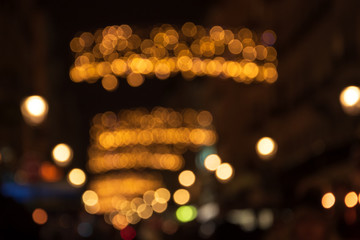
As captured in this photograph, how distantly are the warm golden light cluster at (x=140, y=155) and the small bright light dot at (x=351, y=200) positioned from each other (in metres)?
34.1

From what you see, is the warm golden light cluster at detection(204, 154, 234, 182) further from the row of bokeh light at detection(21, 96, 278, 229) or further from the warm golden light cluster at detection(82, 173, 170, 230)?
the warm golden light cluster at detection(82, 173, 170, 230)

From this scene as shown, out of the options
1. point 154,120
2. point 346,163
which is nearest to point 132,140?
point 154,120

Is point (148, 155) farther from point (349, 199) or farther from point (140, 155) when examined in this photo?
point (349, 199)

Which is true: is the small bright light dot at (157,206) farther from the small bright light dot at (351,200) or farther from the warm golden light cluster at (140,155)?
the small bright light dot at (351,200)

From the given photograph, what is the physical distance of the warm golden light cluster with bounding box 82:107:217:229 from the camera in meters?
55.3

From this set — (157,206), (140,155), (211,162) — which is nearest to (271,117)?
(211,162)

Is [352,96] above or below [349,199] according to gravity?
above

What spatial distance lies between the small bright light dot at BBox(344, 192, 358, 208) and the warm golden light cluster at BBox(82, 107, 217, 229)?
3407cm

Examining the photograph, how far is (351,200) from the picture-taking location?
11.7m

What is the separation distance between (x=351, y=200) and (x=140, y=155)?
62801 mm

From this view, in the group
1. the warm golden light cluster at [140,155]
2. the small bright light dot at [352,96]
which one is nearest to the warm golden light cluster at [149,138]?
the warm golden light cluster at [140,155]

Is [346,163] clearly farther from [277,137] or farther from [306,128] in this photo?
[277,137]

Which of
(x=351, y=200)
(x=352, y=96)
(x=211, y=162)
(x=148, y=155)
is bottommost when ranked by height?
(x=351, y=200)

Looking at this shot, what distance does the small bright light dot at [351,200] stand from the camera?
11.5 meters
